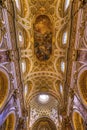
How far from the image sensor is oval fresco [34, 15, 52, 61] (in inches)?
702

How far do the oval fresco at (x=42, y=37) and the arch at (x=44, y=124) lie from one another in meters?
11.0

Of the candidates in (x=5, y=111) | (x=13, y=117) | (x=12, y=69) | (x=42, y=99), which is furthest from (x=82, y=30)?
(x=42, y=99)

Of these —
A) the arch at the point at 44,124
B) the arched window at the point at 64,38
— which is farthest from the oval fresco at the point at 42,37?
the arch at the point at 44,124

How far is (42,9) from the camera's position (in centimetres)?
1727

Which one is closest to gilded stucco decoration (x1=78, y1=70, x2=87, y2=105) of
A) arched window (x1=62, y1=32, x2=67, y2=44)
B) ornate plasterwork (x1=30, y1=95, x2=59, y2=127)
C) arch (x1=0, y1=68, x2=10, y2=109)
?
arched window (x1=62, y1=32, x2=67, y2=44)

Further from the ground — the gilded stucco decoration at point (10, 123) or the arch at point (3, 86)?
the arch at point (3, 86)

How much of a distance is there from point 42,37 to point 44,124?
567 inches

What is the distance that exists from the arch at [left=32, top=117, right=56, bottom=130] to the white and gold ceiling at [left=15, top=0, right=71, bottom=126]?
21.7 feet

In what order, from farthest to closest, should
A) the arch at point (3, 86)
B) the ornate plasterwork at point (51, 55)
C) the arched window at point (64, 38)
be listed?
the arched window at point (64, 38)
the ornate plasterwork at point (51, 55)
the arch at point (3, 86)

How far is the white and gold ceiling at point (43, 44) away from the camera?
53.8ft

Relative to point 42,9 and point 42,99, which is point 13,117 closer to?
point 42,99

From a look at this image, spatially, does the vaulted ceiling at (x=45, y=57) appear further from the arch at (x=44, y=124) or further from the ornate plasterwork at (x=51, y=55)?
the arch at (x=44, y=124)

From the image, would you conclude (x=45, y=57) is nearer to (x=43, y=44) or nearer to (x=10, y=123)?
(x=43, y=44)

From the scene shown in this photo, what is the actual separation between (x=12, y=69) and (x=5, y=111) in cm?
355
